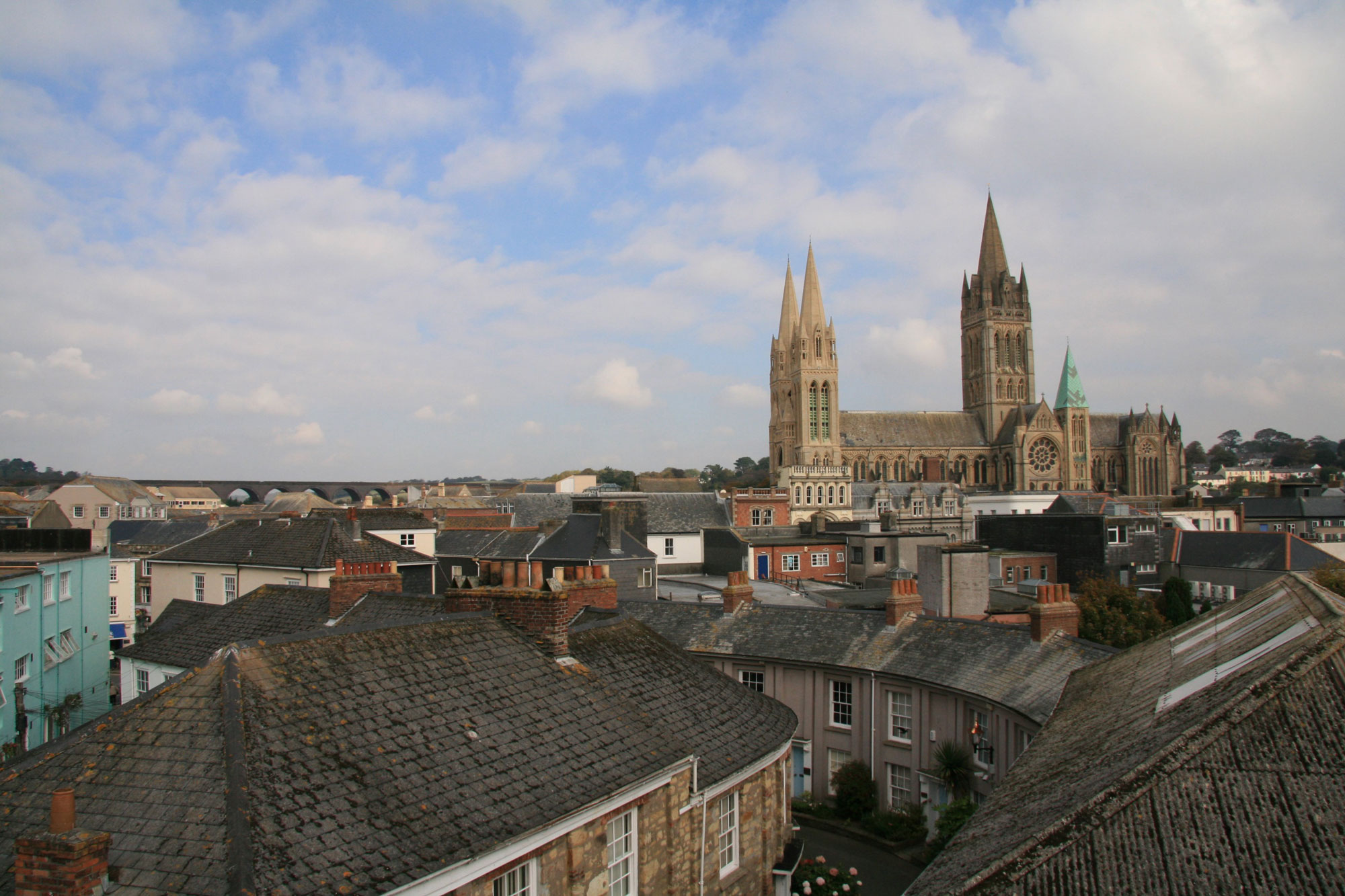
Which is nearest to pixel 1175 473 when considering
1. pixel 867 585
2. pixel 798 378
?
pixel 798 378

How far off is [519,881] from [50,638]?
25.4m

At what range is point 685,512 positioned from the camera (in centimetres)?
6125

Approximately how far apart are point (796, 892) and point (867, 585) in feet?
130

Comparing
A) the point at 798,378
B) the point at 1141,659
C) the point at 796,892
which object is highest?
the point at 798,378

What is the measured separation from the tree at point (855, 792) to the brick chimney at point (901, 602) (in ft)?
13.1

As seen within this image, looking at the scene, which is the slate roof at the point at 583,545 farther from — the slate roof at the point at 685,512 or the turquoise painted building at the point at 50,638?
the turquoise painted building at the point at 50,638

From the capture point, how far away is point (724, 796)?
11930 millimetres

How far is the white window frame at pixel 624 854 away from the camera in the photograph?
9.66m

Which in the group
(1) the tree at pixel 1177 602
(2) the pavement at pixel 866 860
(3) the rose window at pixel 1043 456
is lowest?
(2) the pavement at pixel 866 860

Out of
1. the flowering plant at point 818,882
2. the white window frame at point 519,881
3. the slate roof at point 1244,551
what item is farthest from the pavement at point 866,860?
the slate roof at point 1244,551

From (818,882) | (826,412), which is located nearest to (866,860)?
(818,882)

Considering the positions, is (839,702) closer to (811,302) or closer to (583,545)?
(583,545)

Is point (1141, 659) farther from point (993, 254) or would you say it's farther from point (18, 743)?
point (993, 254)

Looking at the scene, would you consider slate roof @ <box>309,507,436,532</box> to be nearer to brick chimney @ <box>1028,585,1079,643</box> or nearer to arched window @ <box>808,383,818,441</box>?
brick chimney @ <box>1028,585,1079,643</box>
